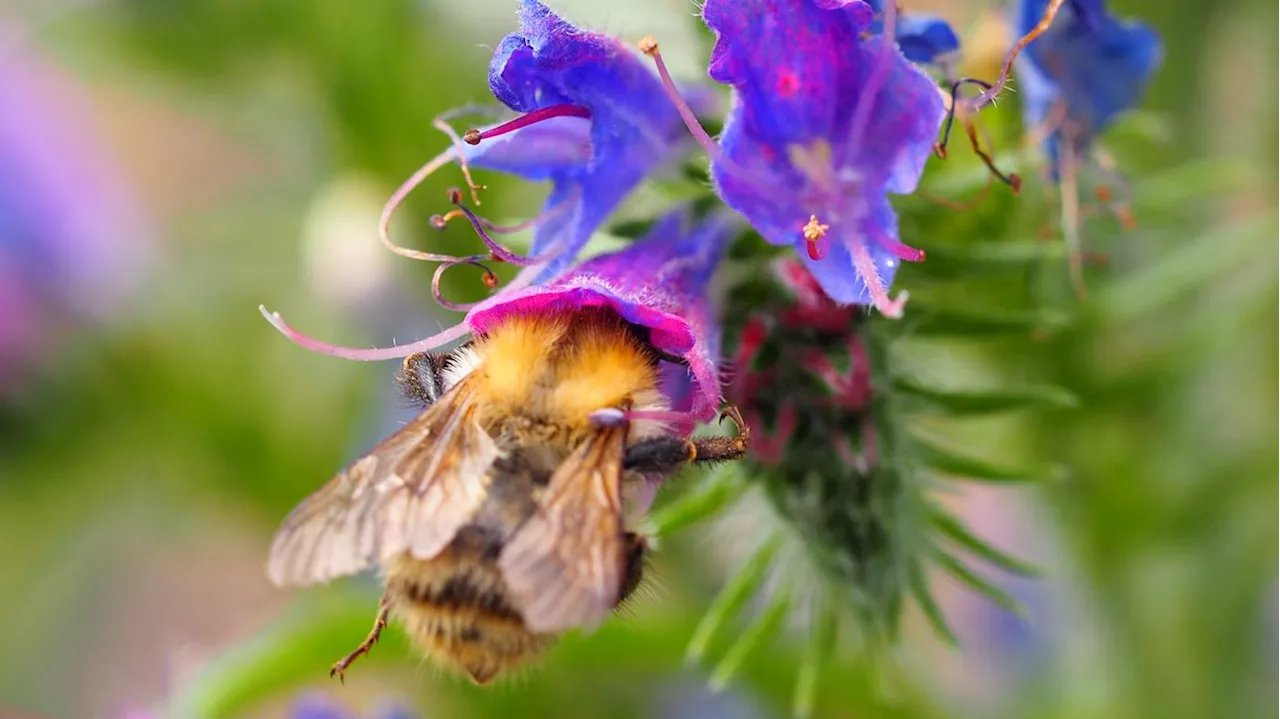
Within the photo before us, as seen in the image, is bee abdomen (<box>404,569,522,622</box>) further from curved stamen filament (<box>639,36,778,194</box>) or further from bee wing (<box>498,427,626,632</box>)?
curved stamen filament (<box>639,36,778,194</box>)

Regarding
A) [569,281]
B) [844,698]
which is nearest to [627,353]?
[569,281]

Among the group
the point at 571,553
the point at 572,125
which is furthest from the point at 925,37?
the point at 571,553

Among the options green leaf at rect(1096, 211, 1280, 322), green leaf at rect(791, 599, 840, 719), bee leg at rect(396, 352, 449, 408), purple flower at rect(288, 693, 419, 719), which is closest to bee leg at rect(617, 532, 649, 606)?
bee leg at rect(396, 352, 449, 408)

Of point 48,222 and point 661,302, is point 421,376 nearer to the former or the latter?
point 661,302

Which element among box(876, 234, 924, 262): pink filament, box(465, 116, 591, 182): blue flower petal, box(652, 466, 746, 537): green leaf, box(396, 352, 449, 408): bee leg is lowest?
box(652, 466, 746, 537): green leaf

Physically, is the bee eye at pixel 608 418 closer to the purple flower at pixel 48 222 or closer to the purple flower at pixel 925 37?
the purple flower at pixel 925 37

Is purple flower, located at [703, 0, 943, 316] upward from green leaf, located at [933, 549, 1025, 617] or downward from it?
upward
